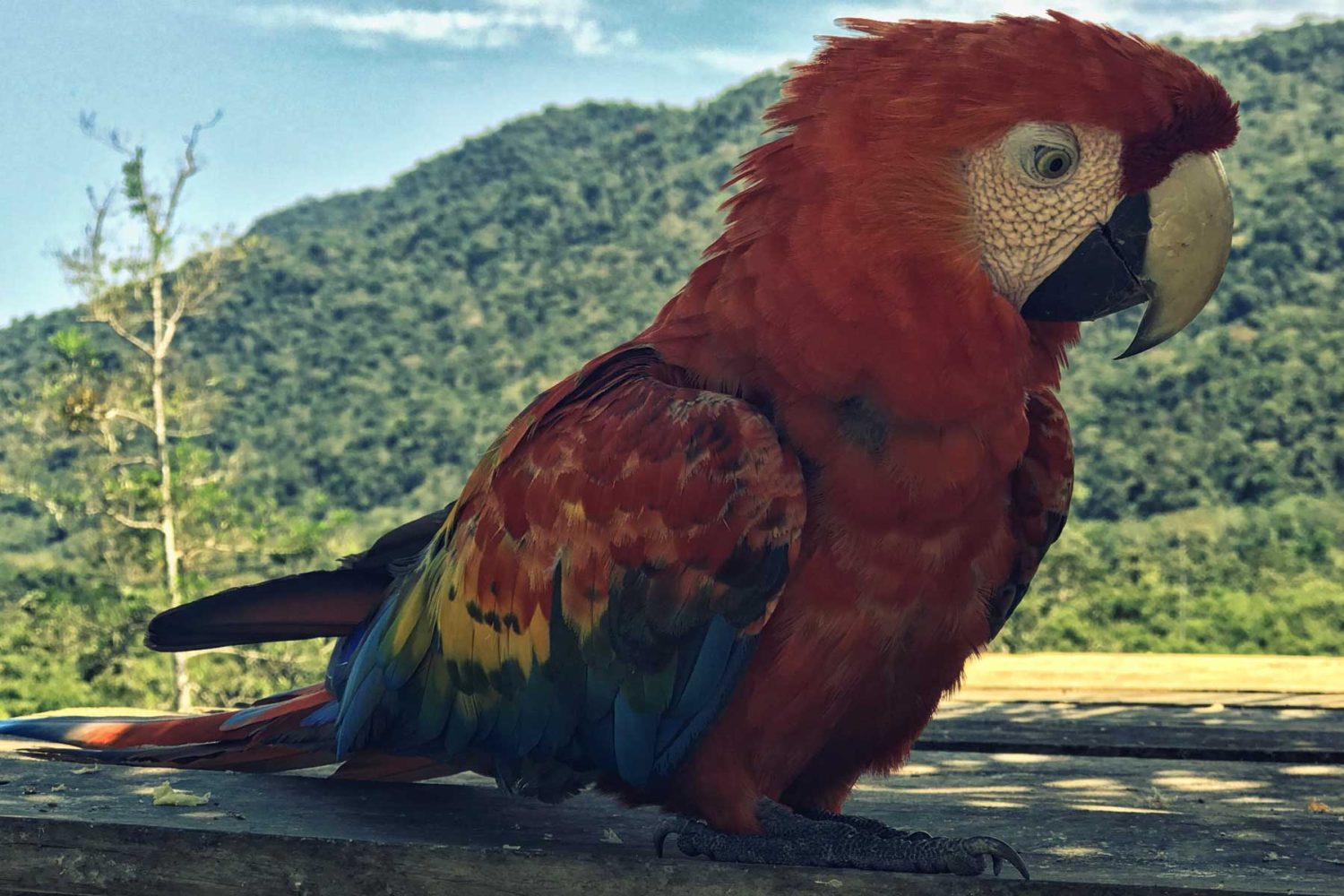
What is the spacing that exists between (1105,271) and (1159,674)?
2.40 meters

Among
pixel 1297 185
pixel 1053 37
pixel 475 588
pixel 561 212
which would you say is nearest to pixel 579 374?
pixel 475 588

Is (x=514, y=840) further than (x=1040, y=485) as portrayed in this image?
No

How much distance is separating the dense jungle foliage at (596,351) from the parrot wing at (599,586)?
3.13m

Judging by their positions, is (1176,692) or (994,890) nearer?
(994,890)

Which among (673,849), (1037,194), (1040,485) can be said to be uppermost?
(1037,194)

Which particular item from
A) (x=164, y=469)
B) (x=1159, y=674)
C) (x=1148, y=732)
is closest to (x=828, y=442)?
(x=1148, y=732)

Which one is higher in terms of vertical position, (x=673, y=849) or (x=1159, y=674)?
(x=673, y=849)

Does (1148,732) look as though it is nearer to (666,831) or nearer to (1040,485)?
(1040,485)

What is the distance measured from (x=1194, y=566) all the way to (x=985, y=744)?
13.7 m

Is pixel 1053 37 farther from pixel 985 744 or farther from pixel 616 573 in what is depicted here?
pixel 985 744

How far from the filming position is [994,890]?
56.1 inches

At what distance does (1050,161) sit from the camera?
1679 millimetres

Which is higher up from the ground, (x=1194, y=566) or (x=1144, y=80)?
(x=1144, y=80)

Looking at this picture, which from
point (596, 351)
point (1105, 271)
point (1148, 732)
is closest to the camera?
point (1105, 271)
